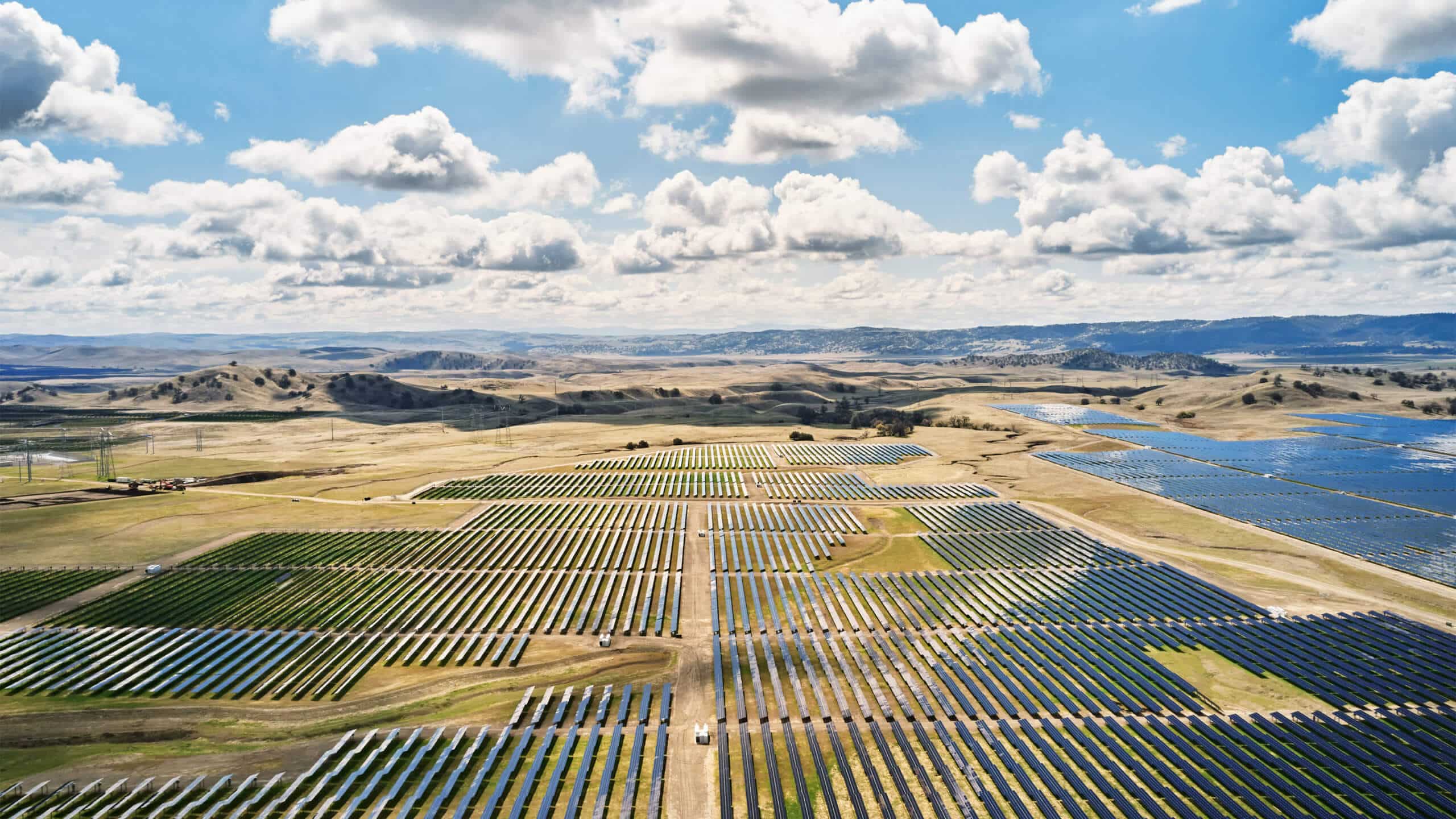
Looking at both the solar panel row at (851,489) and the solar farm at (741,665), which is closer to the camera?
the solar farm at (741,665)

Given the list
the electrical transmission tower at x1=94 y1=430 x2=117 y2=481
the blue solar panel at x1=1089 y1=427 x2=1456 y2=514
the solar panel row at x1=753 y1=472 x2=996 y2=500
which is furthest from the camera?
the electrical transmission tower at x1=94 y1=430 x2=117 y2=481

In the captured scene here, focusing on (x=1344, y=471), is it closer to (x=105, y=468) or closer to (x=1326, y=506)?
(x=1326, y=506)

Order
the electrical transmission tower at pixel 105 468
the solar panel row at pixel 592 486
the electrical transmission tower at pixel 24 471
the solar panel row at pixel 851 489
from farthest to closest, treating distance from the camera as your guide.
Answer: the electrical transmission tower at pixel 105 468 → the electrical transmission tower at pixel 24 471 → the solar panel row at pixel 592 486 → the solar panel row at pixel 851 489

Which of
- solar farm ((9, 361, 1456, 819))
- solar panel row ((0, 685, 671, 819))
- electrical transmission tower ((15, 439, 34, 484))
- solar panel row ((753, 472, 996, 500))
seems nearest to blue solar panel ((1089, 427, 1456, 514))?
solar farm ((9, 361, 1456, 819))

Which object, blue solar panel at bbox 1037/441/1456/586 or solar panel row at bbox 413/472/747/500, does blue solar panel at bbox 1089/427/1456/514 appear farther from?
solar panel row at bbox 413/472/747/500

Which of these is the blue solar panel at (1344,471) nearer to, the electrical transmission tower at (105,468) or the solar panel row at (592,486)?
the solar panel row at (592,486)

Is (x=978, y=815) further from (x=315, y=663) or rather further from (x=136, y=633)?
(x=136, y=633)

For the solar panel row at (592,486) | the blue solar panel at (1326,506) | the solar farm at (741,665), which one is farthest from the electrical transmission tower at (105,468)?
the blue solar panel at (1326,506)

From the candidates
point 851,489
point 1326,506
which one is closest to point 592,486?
point 851,489

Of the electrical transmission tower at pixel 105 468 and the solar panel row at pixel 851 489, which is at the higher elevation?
the electrical transmission tower at pixel 105 468
